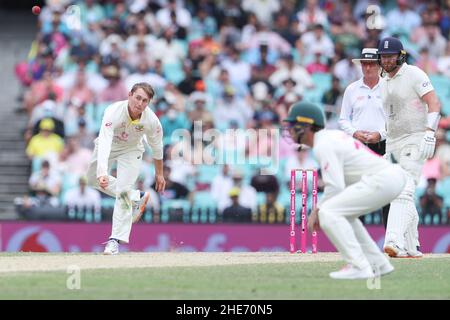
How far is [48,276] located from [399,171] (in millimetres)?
3418

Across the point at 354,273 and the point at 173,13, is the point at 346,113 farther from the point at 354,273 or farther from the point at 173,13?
the point at 173,13

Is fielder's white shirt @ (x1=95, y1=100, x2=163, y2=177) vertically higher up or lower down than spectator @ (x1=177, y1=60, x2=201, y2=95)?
lower down

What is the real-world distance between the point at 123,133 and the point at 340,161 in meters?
4.54

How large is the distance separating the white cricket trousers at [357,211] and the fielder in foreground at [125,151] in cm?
401

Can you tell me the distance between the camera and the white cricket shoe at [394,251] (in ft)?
47.4

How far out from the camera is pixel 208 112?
23344mm

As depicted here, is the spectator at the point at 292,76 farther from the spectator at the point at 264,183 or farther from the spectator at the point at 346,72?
the spectator at the point at 264,183

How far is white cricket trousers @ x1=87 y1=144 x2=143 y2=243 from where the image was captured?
15.7 m

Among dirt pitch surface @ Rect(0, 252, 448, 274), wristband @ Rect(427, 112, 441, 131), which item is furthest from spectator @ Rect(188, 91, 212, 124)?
wristband @ Rect(427, 112, 441, 131)

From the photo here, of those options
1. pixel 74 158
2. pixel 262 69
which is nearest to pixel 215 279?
pixel 74 158

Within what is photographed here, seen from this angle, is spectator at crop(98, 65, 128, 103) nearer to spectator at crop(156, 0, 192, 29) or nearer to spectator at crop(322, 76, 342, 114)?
spectator at crop(156, 0, 192, 29)

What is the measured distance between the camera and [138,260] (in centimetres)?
1462

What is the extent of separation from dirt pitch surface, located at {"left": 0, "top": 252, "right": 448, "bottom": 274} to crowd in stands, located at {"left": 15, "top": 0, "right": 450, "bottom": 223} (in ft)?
15.6
